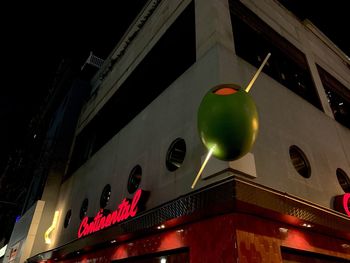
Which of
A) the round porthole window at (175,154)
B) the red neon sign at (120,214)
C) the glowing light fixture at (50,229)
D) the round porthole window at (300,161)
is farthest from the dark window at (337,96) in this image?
the glowing light fixture at (50,229)

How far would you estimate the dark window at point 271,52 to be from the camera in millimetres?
8023

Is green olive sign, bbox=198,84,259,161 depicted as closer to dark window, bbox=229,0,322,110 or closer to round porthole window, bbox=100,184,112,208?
dark window, bbox=229,0,322,110

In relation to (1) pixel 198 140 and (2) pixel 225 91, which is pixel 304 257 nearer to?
(1) pixel 198 140

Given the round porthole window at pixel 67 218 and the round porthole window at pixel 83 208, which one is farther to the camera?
the round porthole window at pixel 67 218

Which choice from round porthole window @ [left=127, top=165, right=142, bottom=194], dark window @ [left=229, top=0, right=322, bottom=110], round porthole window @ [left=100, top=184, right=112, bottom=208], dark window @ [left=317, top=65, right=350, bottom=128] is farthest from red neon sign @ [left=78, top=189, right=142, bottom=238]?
dark window @ [left=317, top=65, right=350, bottom=128]

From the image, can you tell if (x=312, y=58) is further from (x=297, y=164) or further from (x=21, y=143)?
(x=21, y=143)

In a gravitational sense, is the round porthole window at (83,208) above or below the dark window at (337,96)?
below

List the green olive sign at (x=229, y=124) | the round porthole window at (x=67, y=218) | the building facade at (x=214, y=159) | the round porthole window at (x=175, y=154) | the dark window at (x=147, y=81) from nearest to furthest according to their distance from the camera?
the green olive sign at (x=229, y=124)
the building facade at (x=214, y=159)
the round porthole window at (x=175, y=154)
the dark window at (x=147, y=81)
the round porthole window at (x=67, y=218)

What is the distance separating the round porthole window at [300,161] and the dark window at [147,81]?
3867mm

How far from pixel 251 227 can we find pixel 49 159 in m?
14.2

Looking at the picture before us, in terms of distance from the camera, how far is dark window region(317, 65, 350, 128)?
10578 mm

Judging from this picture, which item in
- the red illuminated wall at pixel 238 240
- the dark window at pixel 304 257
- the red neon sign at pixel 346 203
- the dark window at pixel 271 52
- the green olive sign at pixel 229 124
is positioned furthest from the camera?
the dark window at pixel 271 52

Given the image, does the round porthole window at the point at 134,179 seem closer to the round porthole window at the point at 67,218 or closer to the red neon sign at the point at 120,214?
the red neon sign at the point at 120,214

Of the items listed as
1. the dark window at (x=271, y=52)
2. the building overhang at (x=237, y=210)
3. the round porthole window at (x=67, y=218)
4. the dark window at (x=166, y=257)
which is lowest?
the dark window at (x=166, y=257)
